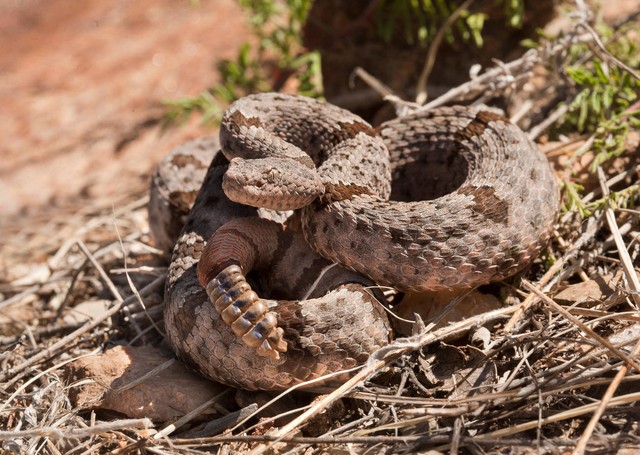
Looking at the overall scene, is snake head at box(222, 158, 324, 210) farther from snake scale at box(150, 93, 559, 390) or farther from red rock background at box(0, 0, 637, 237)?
red rock background at box(0, 0, 637, 237)

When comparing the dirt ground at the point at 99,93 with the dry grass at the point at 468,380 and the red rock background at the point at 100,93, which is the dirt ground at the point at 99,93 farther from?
the dry grass at the point at 468,380

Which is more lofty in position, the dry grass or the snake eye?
the snake eye

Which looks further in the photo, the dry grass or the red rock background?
the red rock background

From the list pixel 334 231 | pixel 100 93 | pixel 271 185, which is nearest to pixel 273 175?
pixel 271 185

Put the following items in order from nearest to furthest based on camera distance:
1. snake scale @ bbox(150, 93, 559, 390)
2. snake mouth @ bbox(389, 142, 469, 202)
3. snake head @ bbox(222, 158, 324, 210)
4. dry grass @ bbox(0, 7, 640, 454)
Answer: dry grass @ bbox(0, 7, 640, 454)
snake scale @ bbox(150, 93, 559, 390)
snake head @ bbox(222, 158, 324, 210)
snake mouth @ bbox(389, 142, 469, 202)

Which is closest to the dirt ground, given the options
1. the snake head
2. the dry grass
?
the dry grass

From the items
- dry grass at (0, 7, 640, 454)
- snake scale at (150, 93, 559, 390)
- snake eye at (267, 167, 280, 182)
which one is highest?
snake eye at (267, 167, 280, 182)

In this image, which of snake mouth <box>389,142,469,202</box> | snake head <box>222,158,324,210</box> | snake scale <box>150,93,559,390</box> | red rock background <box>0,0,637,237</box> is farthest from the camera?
red rock background <box>0,0,637,237</box>
